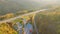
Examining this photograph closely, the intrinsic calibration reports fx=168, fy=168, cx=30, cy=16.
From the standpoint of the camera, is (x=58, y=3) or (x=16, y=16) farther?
(x=58, y=3)

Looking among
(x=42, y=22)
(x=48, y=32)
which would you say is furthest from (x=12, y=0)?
(x=48, y=32)

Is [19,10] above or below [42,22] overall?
above

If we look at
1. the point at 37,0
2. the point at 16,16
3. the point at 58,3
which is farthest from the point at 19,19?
the point at 58,3

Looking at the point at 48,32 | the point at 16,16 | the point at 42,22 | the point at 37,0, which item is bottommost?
the point at 48,32

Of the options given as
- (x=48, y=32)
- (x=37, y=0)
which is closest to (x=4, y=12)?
(x=37, y=0)

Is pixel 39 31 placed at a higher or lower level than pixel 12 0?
lower

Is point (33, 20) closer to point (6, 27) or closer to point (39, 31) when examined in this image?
point (39, 31)

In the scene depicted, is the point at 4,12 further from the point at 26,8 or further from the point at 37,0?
the point at 37,0

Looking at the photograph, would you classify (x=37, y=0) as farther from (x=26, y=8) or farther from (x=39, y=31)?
(x=39, y=31)

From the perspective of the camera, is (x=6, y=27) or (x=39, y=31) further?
(x=39, y=31)
